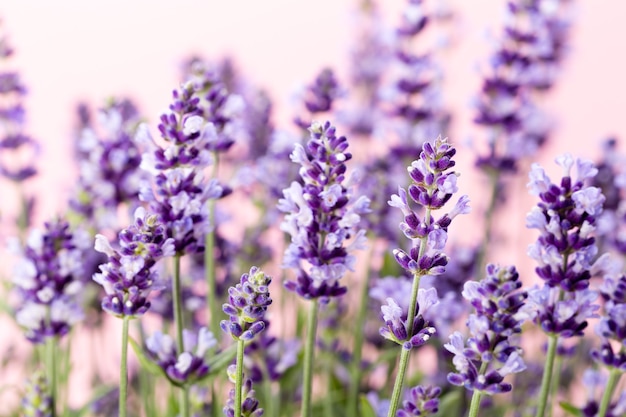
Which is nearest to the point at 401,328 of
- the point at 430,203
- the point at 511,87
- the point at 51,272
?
the point at 430,203

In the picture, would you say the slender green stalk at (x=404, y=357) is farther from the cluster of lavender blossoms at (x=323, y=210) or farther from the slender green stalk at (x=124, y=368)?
the slender green stalk at (x=124, y=368)

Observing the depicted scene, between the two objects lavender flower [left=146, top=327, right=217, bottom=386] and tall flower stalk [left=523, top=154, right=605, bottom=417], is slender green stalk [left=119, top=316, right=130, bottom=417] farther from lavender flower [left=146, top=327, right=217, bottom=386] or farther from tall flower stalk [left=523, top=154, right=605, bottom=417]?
tall flower stalk [left=523, top=154, right=605, bottom=417]

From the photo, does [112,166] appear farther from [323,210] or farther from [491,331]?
[491,331]

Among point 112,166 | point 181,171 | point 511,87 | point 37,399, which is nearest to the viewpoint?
point 181,171

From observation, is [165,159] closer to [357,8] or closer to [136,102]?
[136,102]

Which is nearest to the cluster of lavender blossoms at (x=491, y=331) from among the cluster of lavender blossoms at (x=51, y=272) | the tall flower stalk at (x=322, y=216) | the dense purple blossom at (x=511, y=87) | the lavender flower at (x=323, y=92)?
the tall flower stalk at (x=322, y=216)

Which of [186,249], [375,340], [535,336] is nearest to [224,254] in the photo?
[375,340]
